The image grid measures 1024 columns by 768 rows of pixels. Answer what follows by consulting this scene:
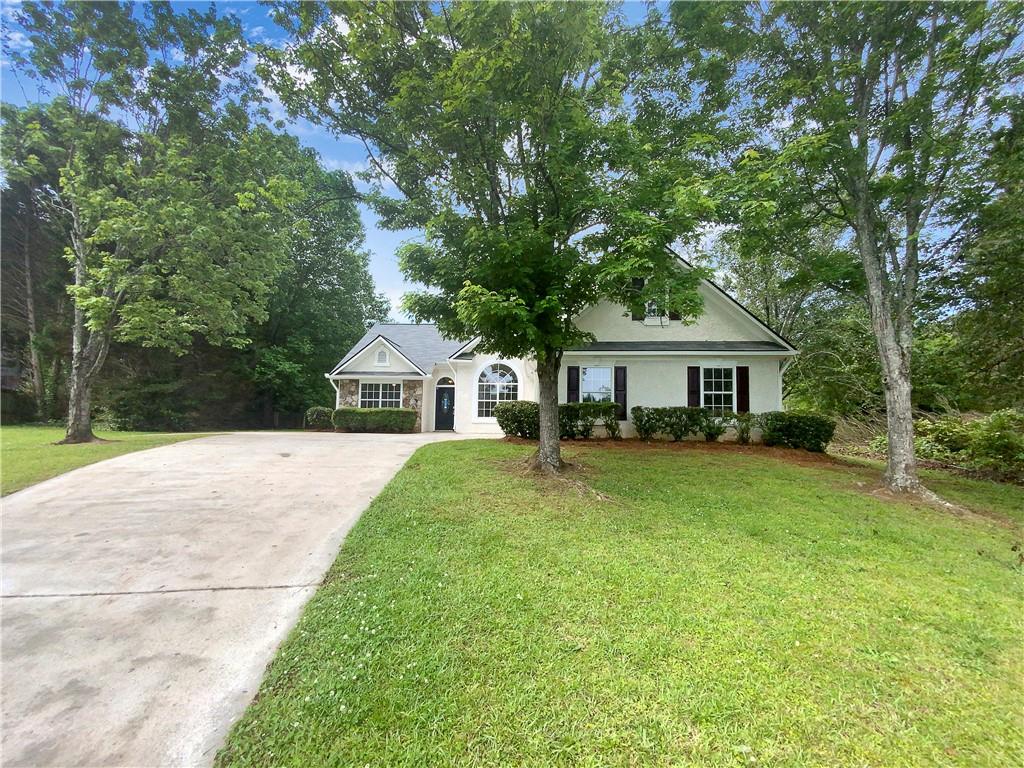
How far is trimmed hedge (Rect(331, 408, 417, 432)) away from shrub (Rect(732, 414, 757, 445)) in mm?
12452

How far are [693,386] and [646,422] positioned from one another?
2076mm

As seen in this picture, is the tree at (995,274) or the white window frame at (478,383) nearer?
the tree at (995,274)

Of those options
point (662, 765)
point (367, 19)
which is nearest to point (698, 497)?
point (662, 765)

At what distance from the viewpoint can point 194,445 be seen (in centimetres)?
1153

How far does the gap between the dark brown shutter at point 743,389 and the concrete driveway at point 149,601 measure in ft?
37.4

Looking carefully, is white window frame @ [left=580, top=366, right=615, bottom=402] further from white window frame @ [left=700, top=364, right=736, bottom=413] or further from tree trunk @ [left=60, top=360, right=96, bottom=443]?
tree trunk @ [left=60, top=360, right=96, bottom=443]

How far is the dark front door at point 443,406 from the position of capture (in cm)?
2026

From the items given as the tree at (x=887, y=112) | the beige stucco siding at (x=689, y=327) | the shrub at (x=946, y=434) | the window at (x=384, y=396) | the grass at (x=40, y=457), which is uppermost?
the tree at (x=887, y=112)

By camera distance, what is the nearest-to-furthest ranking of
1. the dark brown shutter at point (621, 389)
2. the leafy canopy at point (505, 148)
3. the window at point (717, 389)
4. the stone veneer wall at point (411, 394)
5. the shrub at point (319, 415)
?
the leafy canopy at point (505, 148), the window at point (717, 389), the dark brown shutter at point (621, 389), the stone veneer wall at point (411, 394), the shrub at point (319, 415)

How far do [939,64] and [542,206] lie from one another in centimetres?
733

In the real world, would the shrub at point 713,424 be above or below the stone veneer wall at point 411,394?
below

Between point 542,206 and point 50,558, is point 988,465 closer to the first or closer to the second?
point 542,206

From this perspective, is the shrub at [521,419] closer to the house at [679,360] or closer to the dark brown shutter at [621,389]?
the house at [679,360]

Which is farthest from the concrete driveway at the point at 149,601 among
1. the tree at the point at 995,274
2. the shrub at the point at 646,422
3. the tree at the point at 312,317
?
the tree at the point at 312,317
